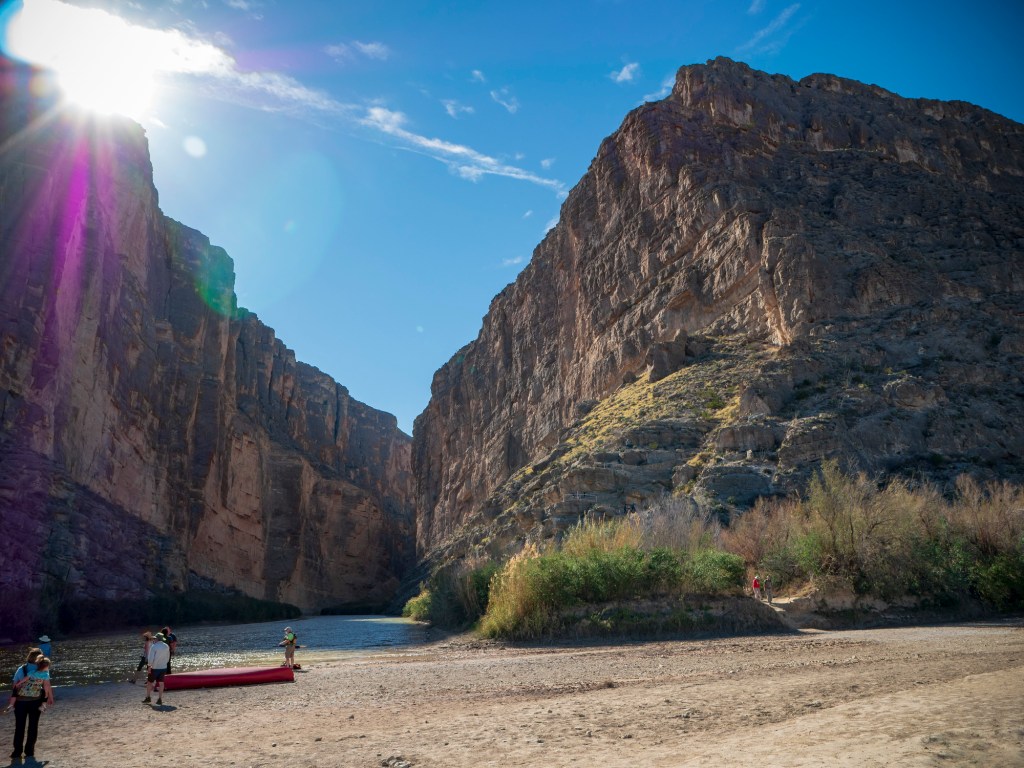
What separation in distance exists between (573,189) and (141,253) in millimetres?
45397

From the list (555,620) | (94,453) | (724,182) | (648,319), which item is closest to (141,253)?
(94,453)

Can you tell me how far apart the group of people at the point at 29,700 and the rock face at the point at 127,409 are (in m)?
29.5

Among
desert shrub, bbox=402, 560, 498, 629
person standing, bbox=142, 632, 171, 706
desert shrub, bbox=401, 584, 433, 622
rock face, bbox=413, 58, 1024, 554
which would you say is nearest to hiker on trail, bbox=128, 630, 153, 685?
person standing, bbox=142, 632, 171, 706

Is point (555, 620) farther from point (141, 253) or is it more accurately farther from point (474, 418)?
point (474, 418)

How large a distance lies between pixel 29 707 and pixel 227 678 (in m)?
7.36

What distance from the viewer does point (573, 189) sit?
269ft

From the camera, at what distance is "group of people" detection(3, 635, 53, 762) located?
882 centimetres

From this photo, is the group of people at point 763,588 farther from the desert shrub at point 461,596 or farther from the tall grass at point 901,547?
the desert shrub at point 461,596

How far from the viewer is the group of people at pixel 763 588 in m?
23.8

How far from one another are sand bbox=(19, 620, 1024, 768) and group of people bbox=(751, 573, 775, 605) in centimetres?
623

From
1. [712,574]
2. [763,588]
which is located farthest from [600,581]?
[763,588]

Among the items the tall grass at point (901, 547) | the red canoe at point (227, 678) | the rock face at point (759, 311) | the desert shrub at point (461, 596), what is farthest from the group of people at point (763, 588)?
the red canoe at point (227, 678)

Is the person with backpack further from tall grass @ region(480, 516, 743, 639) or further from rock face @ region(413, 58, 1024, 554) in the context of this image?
rock face @ region(413, 58, 1024, 554)

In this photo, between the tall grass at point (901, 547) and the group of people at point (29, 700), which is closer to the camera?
the group of people at point (29, 700)
